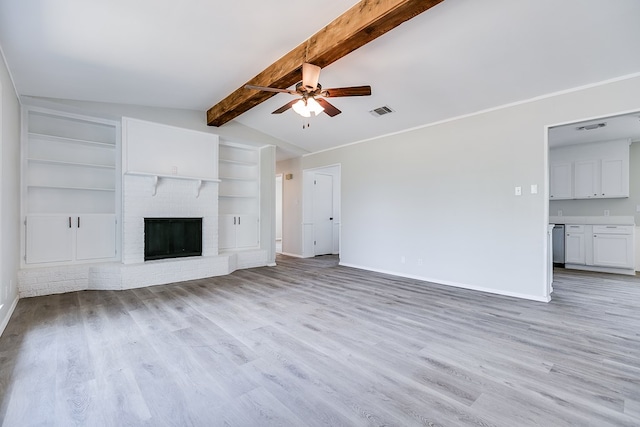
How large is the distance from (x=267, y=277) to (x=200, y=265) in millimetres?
1179

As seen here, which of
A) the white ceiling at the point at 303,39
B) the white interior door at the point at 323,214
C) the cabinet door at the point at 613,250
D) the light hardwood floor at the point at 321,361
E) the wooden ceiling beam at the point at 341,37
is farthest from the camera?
the white interior door at the point at 323,214

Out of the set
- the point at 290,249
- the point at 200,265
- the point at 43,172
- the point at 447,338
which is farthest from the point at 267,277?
the point at 43,172

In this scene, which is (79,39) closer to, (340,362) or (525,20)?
(340,362)

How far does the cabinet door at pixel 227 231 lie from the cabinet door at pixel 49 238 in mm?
2348

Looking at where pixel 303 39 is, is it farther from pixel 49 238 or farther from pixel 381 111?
pixel 49 238

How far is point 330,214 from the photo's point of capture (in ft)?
27.2

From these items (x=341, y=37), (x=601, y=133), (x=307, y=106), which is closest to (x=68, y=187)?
(x=307, y=106)

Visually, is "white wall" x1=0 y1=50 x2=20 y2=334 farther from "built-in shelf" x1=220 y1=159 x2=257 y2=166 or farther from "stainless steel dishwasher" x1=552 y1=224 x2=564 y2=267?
"stainless steel dishwasher" x1=552 y1=224 x2=564 y2=267

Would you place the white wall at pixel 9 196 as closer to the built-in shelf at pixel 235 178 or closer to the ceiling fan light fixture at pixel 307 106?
the ceiling fan light fixture at pixel 307 106

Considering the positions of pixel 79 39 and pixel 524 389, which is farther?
pixel 79 39

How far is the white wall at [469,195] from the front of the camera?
152 inches

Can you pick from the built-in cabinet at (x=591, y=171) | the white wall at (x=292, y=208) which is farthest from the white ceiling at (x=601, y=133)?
the white wall at (x=292, y=208)

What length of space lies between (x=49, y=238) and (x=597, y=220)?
9619 millimetres

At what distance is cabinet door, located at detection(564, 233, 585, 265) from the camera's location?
600cm
